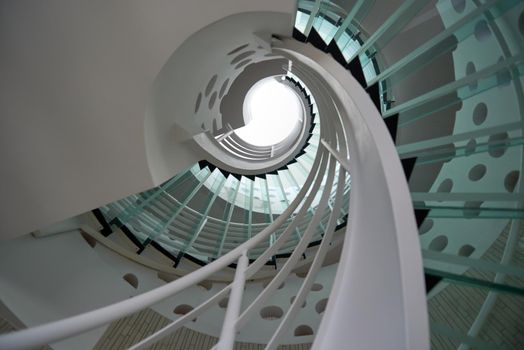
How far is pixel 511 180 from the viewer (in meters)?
1.48

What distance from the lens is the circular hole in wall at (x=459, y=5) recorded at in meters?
1.63

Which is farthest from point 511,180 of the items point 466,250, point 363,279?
point 363,279

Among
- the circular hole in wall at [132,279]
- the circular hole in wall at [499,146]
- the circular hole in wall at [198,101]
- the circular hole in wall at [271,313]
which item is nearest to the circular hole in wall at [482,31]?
the circular hole in wall at [499,146]

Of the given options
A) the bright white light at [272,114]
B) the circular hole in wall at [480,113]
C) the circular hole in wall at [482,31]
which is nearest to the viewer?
the circular hole in wall at [482,31]

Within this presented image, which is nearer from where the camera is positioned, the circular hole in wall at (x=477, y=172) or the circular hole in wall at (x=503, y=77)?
the circular hole in wall at (x=503, y=77)

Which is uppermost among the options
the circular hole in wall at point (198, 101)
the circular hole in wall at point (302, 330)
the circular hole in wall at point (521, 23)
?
the circular hole in wall at point (198, 101)

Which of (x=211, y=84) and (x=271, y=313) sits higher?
(x=211, y=84)

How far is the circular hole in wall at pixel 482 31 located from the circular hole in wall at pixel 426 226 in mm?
948

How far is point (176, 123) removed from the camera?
3643mm

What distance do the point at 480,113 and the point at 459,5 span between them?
0.62 meters

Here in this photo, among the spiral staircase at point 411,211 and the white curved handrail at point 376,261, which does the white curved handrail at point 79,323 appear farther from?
the white curved handrail at point 376,261

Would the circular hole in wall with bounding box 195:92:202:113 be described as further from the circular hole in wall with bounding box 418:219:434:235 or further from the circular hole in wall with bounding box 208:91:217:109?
the circular hole in wall with bounding box 418:219:434:235

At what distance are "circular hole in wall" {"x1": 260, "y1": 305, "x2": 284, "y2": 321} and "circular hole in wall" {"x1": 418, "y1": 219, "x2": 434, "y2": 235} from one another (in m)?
4.62

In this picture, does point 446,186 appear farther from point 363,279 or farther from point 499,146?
point 363,279
